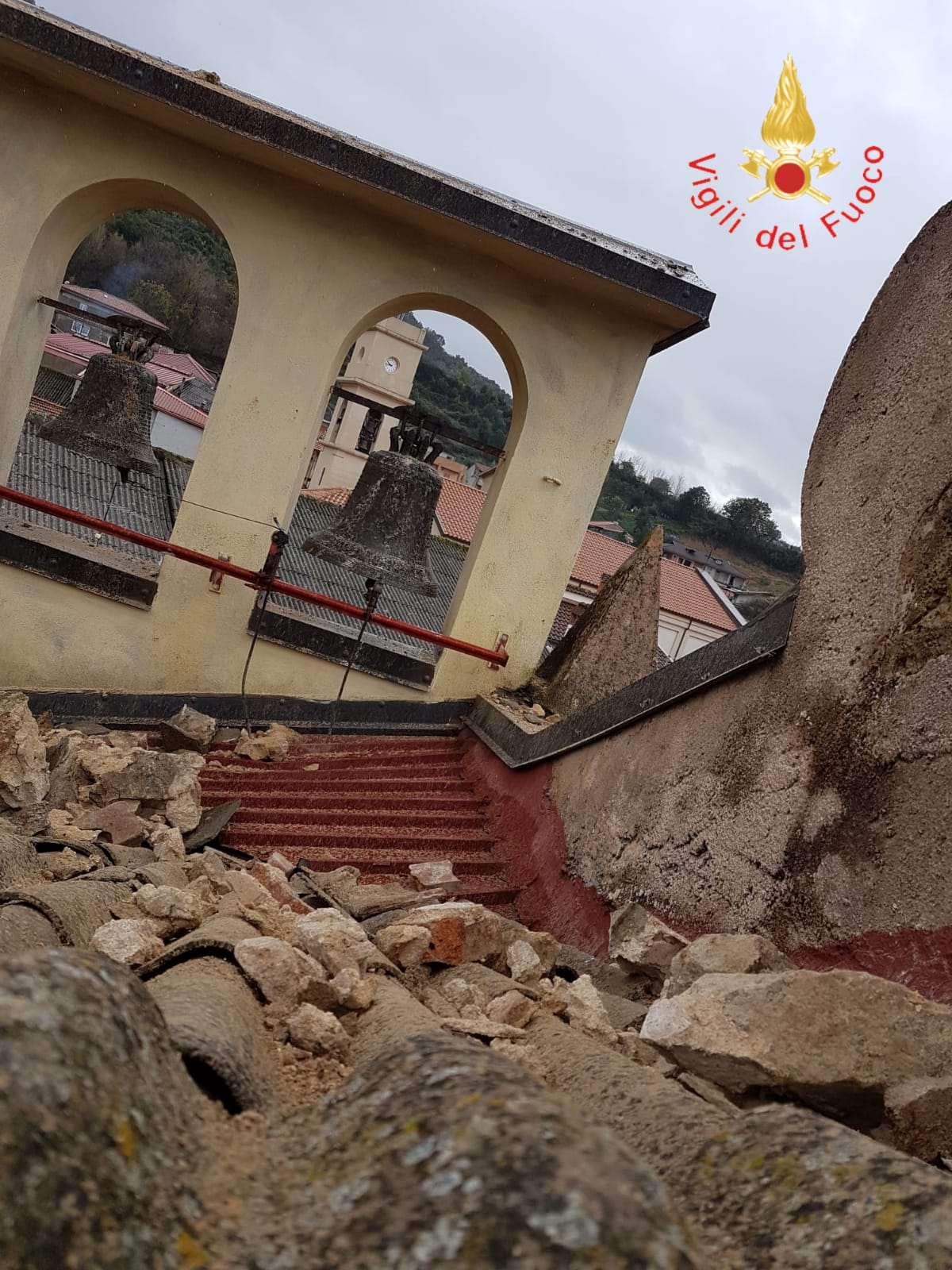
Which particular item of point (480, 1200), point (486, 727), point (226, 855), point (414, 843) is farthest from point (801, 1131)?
point (486, 727)

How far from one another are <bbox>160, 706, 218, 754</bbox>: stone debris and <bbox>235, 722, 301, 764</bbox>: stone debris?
185 millimetres

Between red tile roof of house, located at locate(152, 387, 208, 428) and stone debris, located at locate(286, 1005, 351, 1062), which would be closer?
stone debris, located at locate(286, 1005, 351, 1062)

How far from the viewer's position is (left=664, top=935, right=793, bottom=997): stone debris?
282cm

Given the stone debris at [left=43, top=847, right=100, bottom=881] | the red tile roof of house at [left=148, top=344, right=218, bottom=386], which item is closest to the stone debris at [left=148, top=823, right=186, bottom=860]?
the stone debris at [left=43, top=847, right=100, bottom=881]

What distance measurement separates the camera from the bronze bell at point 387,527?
20.9ft

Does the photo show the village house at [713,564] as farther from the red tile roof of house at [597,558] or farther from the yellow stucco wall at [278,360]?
the yellow stucco wall at [278,360]

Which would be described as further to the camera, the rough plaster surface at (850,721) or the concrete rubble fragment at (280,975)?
the rough plaster surface at (850,721)

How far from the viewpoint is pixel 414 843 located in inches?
212

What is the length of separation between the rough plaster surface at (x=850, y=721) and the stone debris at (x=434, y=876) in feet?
2.69

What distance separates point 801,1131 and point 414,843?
3.93 meters

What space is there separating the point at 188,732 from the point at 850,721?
441 cm

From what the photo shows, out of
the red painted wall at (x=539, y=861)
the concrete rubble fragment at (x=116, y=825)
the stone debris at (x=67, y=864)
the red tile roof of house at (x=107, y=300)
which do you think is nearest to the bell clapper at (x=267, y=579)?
the red painted wall at (x=539, y=861)

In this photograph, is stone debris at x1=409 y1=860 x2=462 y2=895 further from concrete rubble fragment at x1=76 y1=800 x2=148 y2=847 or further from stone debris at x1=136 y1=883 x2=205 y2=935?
stone debris at x1=136 y1=883 x2=205 y2=935

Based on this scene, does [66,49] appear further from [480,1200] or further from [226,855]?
[480,1200]
